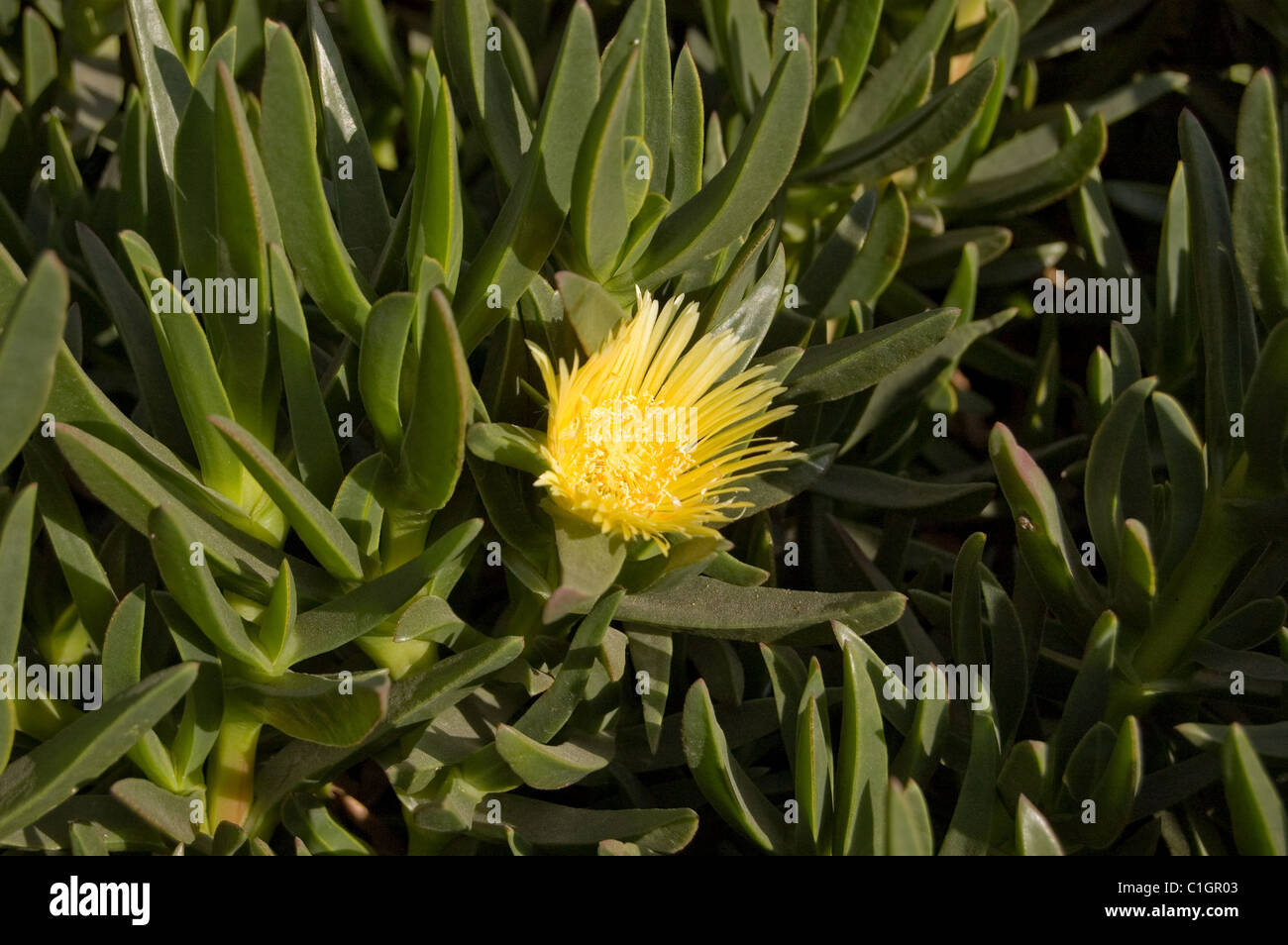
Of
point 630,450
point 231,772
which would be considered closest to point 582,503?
point 630,450

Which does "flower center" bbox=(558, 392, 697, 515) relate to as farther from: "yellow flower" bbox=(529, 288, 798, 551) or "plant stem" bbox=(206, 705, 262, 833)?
"plant stem" bbox=(206, 705, 262, 833)

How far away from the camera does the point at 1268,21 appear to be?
1097 millimetres

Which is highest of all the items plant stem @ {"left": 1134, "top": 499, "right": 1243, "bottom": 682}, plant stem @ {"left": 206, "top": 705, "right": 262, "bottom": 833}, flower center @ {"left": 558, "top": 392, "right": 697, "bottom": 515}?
flower center @ {"left": 558, "top": 392, "right": 697, "bottom": 515}

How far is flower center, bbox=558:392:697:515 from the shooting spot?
68 centimetres

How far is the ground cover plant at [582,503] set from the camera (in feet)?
2.19

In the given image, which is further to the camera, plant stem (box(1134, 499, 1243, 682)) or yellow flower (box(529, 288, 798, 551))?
plant stem (box(1134, 499, 1243, 682))

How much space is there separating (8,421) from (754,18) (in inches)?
27.2

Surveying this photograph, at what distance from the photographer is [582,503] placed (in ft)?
2.19

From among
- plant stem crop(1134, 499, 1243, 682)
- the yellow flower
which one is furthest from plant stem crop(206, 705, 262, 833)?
plant stem crop(1134, 499, 1243, 682)

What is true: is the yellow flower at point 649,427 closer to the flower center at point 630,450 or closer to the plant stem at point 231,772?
the flower center at point 630,450

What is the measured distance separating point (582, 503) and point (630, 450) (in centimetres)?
5

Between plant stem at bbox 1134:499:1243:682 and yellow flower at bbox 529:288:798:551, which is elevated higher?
yellow flower at bbox 529:288:798:551
